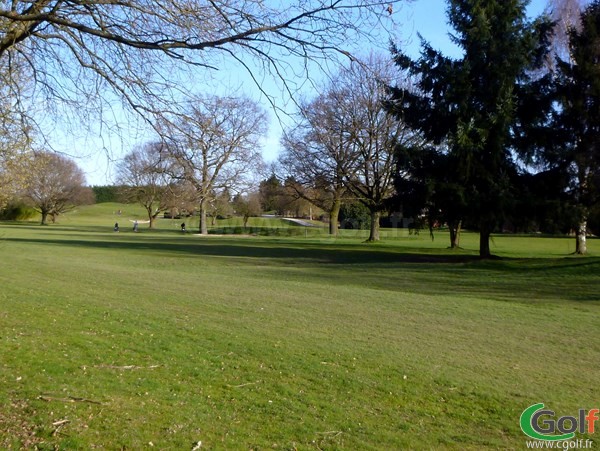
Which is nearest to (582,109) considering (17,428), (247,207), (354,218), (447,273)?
(447,273)

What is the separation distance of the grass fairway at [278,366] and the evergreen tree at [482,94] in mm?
11183

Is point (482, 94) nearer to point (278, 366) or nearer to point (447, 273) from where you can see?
point (447, 273)

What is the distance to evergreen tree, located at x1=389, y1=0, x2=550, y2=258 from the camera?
90.0 feet

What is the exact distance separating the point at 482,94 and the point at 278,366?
2461cm

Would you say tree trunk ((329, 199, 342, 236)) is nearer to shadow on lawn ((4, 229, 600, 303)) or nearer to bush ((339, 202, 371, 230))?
bush ((339, 202, 371, 230))

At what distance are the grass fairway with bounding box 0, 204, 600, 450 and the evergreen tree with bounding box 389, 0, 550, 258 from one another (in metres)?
11.2

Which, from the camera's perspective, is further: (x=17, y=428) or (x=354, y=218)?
(x=354, y=218)

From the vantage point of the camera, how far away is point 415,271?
26500 millimetres

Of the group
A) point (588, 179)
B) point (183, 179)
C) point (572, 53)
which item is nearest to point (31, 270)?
point (183, 179)

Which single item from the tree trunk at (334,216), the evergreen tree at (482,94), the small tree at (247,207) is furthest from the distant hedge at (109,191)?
the tree trunk at (334,216)

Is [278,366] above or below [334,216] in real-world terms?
below

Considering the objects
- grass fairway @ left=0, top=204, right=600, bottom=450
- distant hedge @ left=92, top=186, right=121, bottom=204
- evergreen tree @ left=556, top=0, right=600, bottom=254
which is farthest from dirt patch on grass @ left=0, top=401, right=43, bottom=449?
evergreen tree @ left=556, top=0, right=600, bottom=254

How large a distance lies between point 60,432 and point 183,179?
4014 millimetres

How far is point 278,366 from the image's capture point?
7.74 meters
